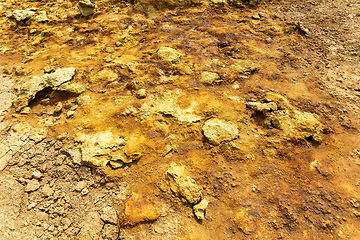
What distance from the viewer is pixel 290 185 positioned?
9.23 feet

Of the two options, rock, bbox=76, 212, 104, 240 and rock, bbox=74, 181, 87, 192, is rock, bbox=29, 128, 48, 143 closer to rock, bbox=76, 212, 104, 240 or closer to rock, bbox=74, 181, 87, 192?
rock, bbox=74, 181, 87, 192

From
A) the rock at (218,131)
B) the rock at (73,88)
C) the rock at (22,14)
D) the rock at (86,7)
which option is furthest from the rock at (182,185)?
the rock at (22,14)

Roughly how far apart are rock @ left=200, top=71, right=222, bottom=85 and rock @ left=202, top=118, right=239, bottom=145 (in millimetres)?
989

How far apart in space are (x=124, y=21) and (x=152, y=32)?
1.00 m

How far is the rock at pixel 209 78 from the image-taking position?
3991 millimetres

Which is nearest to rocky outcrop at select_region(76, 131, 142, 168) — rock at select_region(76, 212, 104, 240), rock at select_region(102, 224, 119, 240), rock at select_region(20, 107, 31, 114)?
rock at select_region(76, 212, 104, 240)

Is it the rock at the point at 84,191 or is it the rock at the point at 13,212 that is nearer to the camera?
the rock at the point at 13,212

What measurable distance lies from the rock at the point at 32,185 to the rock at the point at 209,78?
3.38m

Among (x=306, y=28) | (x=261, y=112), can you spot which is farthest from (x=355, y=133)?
(x=306, y=28)

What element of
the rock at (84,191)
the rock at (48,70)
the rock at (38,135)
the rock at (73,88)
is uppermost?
the rock at (48,70)

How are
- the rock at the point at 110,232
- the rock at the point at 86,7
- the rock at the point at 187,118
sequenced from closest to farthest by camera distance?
1. the rock at the point at 110,232
2. the rock at the point at 187,118
3. the rock at the point at 86,7

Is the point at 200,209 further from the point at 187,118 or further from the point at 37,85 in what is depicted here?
the point at 37,85

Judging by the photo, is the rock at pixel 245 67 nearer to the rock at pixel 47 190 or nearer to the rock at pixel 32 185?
the rock at pixel 47 190

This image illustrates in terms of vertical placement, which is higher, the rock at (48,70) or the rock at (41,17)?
the rock at (41,17)
